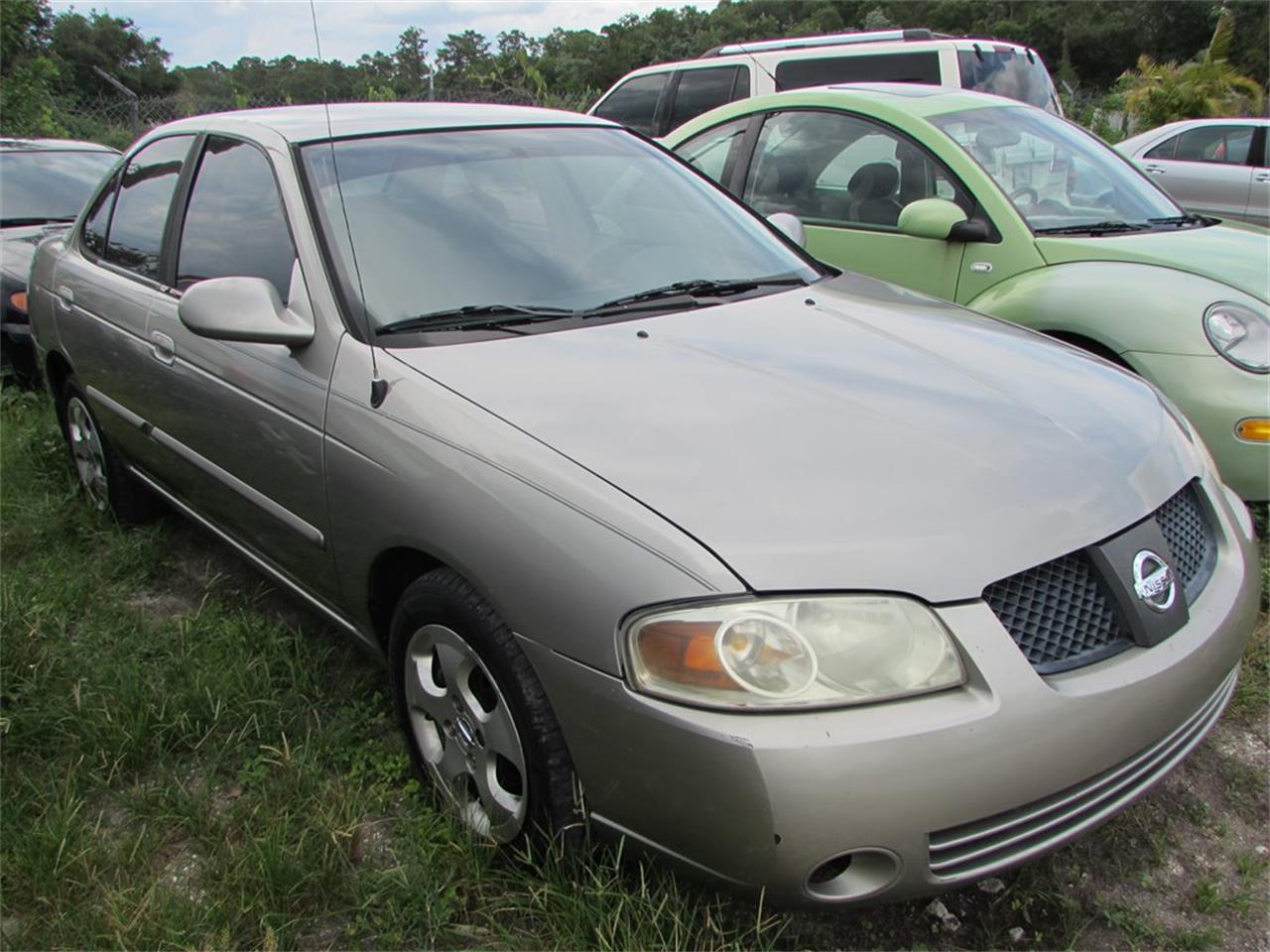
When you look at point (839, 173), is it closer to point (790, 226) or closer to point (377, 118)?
point (790, 226)

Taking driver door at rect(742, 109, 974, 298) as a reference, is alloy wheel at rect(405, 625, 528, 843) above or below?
below

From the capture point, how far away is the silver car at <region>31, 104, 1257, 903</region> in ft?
5.39

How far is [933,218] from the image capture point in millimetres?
3936

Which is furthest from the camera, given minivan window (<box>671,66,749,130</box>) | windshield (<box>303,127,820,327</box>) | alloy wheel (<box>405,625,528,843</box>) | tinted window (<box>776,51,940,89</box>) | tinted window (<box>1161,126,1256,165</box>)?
tinted window (<box>1161,126,1256,165</box>)

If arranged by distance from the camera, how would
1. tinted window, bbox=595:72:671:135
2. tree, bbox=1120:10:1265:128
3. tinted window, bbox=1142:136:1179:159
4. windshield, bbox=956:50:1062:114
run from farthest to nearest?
1. tree, bbox=1120:10:1265:128
2. tinted window, bbox=1142:136:1179:159
3. tinted window, bbox=595:72:671:135
4. windshield, bbox=956:50:1062:114

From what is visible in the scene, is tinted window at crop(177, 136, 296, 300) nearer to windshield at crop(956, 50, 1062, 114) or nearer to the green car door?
the green car door

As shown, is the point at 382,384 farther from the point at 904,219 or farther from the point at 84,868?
the point at 904,219

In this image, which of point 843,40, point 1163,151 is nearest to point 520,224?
point 843,40

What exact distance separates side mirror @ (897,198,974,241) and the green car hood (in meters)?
0.32

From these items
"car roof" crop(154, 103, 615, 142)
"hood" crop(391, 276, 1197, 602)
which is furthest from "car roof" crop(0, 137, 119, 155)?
"hood" crop(391, 276, 1197, 602)

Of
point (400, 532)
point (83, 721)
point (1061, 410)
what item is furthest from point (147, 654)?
point (1061, 410)

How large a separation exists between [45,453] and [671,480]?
3.87m

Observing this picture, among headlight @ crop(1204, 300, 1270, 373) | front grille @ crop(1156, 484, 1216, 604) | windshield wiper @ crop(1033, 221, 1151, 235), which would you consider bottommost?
front grille @ crop(1156, 484, 1216, 604)

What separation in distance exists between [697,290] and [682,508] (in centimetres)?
113
